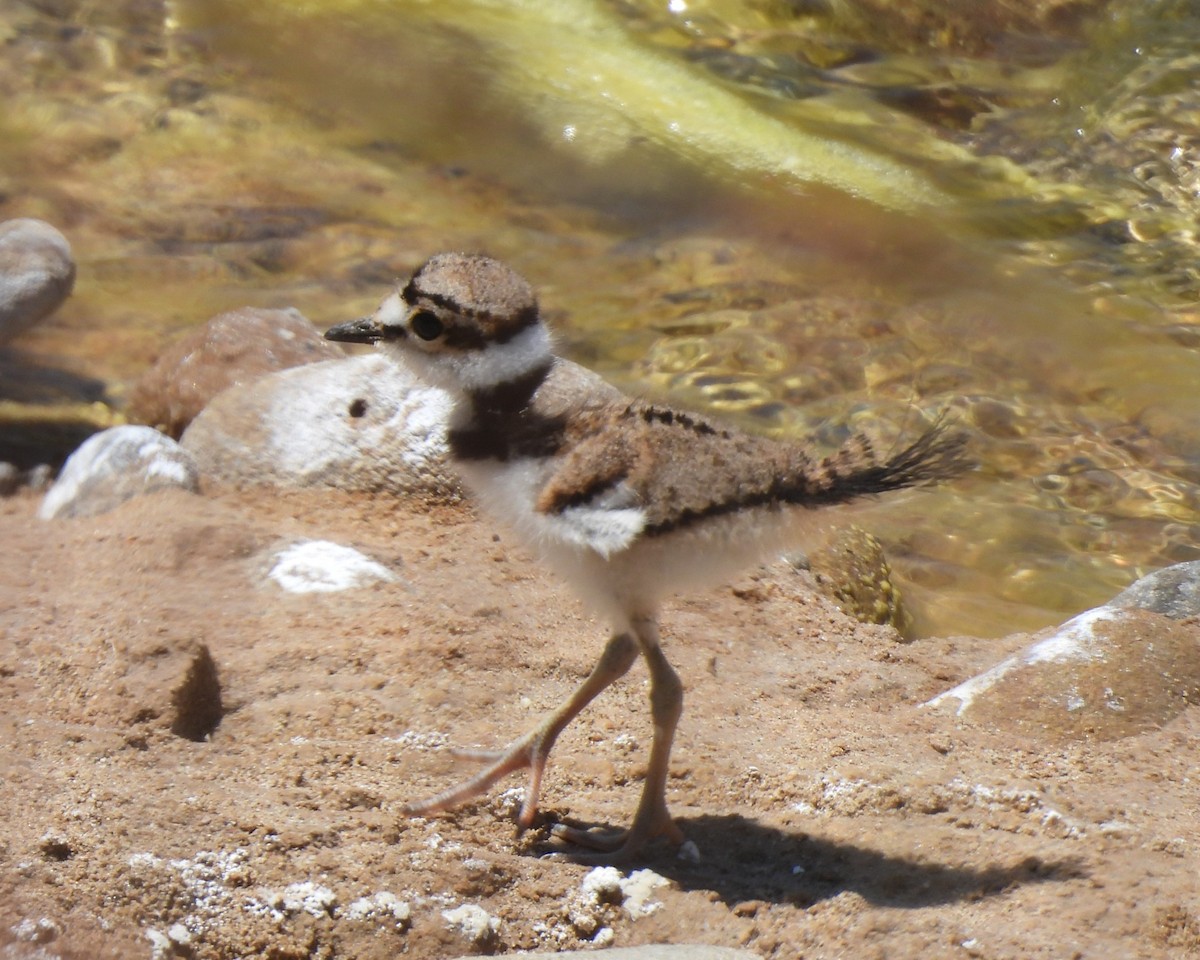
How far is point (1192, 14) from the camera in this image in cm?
903

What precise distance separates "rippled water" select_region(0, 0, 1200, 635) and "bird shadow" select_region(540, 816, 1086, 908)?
2.48 meters

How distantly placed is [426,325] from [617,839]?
1247 mm

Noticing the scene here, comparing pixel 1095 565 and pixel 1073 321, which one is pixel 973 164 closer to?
pixel 1073 321

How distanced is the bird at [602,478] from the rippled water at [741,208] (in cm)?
253

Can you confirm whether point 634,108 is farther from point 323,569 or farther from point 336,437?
point 323,569

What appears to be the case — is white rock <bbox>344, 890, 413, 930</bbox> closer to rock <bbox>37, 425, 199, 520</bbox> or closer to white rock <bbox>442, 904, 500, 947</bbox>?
white rock <bbox>442, 904, 500, 947</bbox>

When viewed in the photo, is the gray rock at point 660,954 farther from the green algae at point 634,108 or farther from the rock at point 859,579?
the green algae at point 634,108

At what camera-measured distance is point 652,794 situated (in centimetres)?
313

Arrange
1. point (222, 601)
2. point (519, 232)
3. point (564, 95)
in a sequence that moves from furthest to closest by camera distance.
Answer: point (564, 95)
point (519, 232)
point (222, 601)

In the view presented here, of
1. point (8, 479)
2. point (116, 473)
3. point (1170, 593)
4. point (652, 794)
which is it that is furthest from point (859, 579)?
point (8, 479)

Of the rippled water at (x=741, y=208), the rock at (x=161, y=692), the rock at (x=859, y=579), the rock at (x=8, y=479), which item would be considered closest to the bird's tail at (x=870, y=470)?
the rock at (x=161, y=692)

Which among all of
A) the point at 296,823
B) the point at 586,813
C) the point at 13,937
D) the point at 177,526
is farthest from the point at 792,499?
the point at 177,526

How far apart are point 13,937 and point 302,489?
104 inches

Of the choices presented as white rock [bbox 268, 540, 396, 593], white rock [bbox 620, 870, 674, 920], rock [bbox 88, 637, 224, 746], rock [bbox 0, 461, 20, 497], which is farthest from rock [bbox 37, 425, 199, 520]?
white rock [bbox 620, 870, 674, 920]
